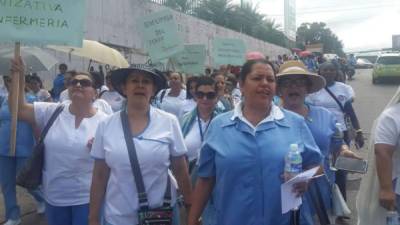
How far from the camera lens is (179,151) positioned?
338 cm

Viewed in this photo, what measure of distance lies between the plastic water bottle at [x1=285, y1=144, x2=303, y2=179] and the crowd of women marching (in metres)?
0.07

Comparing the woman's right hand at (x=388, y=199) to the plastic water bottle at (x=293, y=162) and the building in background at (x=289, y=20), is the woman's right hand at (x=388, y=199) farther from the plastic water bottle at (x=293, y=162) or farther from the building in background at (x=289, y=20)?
the building in background at (x=289, y=20)

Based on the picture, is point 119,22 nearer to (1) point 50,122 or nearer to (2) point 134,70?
(1) point 50,122

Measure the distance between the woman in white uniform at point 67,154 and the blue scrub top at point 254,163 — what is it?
144cm

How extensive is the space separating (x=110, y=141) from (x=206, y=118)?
1.74 m

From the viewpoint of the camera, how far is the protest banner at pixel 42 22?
Result: 14.0 ft

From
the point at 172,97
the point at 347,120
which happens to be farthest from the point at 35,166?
the point at 347,120

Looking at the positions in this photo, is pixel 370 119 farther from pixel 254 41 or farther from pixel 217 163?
pixel 254 41

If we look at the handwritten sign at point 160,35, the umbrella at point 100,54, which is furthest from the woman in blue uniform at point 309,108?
the umbrella at point 100,54

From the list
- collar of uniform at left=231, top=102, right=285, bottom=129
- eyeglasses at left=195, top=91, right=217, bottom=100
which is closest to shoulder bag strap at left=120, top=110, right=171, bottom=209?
collar of uniform at left=231, top=102, right=285, bottom=129

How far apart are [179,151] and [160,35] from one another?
489 cm

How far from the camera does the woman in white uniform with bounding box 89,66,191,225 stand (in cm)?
323

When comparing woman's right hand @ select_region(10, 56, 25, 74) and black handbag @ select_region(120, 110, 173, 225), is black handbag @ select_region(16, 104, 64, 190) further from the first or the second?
black handbag @ select_region(120, 110, 173, 225)

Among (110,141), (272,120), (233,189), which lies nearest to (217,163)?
(233,189)
